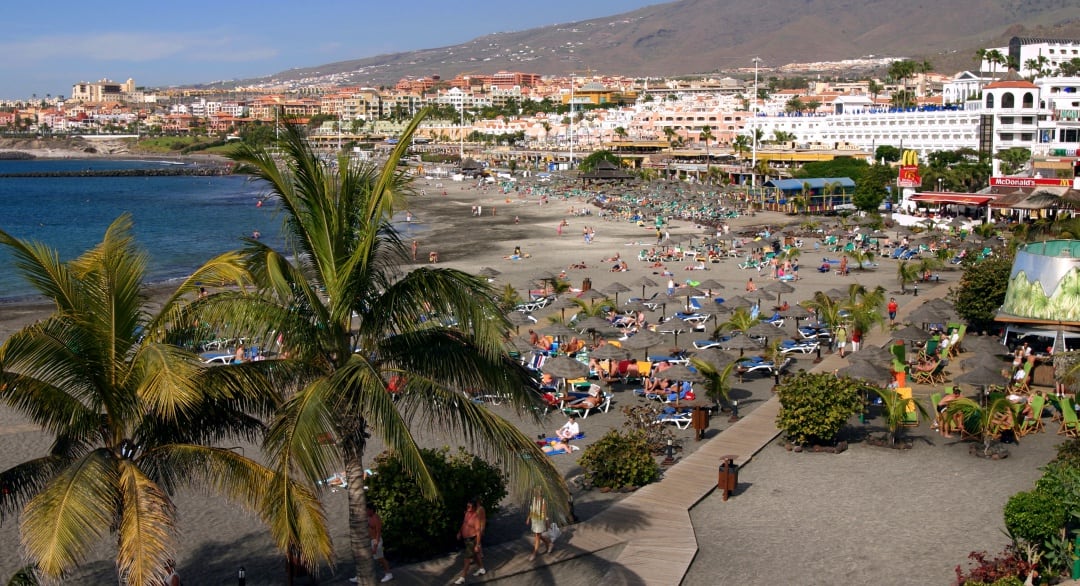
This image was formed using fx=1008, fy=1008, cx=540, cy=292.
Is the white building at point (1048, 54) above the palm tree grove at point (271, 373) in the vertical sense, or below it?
above

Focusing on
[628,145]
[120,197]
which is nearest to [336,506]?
[120,197]

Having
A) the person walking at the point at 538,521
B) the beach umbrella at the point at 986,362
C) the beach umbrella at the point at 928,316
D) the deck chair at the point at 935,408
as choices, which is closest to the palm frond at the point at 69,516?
the person walking at the point at 538,521

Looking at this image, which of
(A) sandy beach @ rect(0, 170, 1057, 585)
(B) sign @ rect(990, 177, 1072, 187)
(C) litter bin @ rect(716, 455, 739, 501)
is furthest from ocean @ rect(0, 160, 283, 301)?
(B) sign @ rect(990, 177, 1072, 187)

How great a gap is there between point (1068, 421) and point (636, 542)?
25.9 feet

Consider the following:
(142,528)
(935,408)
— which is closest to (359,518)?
(142,528)

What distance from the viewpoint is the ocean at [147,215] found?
44.4 meters

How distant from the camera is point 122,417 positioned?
22.7 ft

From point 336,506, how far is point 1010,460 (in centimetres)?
895

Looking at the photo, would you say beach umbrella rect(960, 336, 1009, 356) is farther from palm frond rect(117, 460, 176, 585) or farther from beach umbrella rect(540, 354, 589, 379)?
palm frond rect(117, 460, 176, 585)

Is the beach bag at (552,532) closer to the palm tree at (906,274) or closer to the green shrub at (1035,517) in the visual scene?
the green shrub at (1035,517)

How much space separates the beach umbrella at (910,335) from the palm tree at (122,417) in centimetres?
1541

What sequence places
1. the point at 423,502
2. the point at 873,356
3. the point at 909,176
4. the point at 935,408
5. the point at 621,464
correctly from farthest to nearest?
the point at 909,176 → the point at 873,356 → the point at 935,408 → the point at 621,464 → the point at 423,502

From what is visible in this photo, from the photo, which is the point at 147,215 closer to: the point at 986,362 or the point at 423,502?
the point at 986,362

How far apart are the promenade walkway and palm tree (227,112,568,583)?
7.50 feet
